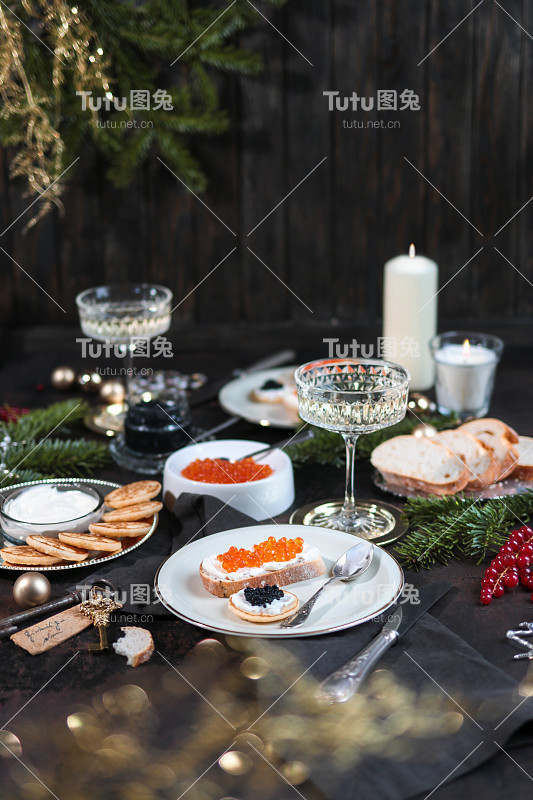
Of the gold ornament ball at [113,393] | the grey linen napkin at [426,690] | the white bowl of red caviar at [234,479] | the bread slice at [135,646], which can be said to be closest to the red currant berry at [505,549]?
the grey linen napkin at [426,690]

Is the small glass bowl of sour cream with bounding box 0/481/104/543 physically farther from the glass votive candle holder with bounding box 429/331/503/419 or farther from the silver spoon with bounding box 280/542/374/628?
the glass votive candle holder with bounding box 429/331/503/419

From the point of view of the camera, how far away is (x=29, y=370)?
2246 millimetres

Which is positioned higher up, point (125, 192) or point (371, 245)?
point (125, 192)

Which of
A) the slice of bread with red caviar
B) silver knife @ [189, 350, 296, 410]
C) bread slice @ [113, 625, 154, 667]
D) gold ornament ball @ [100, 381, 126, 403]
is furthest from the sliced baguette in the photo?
gold ornament ball @ [100, 381, 126, 403]

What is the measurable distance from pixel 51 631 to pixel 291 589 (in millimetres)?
317

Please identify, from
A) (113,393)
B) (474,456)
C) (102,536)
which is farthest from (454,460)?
(113,393)

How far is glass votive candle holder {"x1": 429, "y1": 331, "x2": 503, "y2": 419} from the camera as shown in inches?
71.4

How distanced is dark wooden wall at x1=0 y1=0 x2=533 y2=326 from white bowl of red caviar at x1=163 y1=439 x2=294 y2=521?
102 cm

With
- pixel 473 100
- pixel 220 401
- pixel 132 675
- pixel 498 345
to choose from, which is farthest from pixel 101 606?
pixel 473 100

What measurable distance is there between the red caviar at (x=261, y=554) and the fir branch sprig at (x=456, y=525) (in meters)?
0.19

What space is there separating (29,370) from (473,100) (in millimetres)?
1381

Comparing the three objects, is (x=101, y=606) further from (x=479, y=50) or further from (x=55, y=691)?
(x=479, y=50)

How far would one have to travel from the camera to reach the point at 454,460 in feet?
4.93

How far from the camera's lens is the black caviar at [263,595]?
3.62 ft
